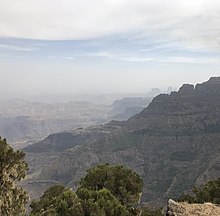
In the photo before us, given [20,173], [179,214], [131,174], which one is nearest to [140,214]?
[131,174]

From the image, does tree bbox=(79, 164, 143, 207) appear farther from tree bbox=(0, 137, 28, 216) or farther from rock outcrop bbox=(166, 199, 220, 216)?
rock outcrop bbox=(166, 199, 220, 216)

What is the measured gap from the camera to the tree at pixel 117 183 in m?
51.6

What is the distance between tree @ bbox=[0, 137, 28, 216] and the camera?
34.9 metres

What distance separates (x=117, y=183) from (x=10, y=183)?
803 inches

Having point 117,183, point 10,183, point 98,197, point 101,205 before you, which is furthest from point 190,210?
point 117,183

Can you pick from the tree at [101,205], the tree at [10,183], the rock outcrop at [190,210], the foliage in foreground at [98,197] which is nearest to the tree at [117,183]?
the foliage in foreground at [98,197]

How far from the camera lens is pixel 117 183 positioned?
5225cm

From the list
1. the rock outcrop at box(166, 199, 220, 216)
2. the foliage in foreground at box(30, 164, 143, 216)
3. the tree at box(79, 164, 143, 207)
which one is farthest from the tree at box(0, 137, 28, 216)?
the tree at box(79, 164, 143, 207)

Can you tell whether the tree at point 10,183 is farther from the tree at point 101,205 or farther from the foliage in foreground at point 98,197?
the tree at point 101,205

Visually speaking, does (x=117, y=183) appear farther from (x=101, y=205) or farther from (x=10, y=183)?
(x=10, y=183)

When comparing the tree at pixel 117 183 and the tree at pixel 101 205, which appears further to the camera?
the tree at pixel 117 183

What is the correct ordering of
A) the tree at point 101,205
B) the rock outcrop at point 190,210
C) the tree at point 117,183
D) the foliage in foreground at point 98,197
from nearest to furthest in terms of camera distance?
the rock outcrop at point 190,210 → the tree at point 101,205 → the foliage in foreground at point 98,197 → the tree at point 117,183

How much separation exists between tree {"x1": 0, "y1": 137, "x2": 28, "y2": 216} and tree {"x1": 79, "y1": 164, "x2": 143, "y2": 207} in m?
17.0

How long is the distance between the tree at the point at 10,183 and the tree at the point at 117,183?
1701 centimetres
